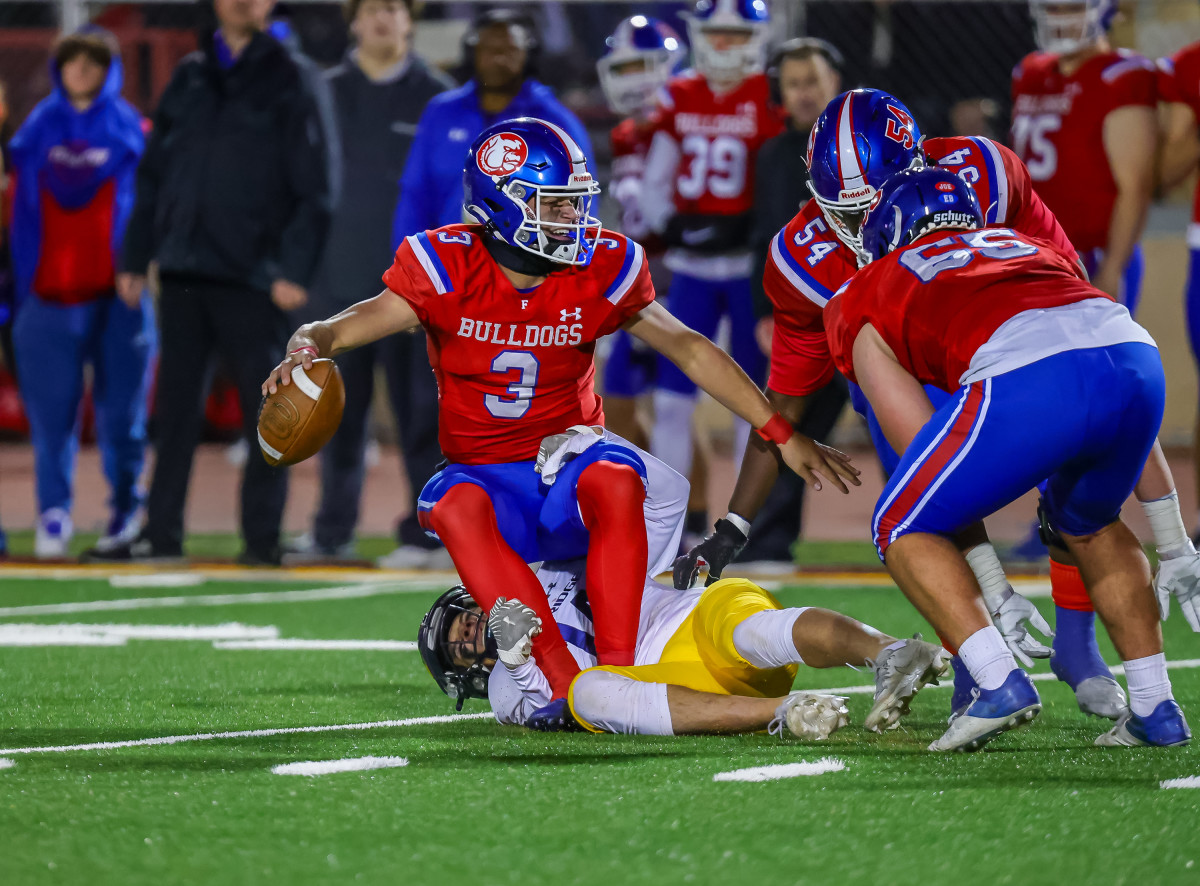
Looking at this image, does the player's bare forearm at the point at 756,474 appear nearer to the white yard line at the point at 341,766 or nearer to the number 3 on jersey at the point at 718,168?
the white yard line at the point at 341,766

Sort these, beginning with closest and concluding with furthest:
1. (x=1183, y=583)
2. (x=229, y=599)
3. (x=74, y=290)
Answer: (x=1183, y=583), (x=229, y=599), (x=74, y=290)

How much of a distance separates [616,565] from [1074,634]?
48.5 inches

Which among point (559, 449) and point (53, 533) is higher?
point (559, 449)

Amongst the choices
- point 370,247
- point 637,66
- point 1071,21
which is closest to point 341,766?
point 370,247

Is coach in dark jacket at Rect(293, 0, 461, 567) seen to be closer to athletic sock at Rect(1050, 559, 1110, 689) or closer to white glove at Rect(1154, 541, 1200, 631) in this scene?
athletic sock at Rect(1050, 559, 1110, 689)

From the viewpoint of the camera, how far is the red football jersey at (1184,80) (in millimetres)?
7570

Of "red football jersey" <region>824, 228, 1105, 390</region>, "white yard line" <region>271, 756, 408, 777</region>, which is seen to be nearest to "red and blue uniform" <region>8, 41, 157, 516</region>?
"white yard line" <region>271, 756, 408, 777</region>

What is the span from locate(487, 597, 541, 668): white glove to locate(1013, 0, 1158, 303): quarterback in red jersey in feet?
13.5

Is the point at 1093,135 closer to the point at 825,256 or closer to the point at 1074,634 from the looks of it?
the point at 825,256

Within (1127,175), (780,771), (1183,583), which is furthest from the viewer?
(1127,175)

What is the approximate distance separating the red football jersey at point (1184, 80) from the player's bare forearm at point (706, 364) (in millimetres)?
3809

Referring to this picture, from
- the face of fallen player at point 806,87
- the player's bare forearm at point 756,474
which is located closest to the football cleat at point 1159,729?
the player's bare forearm at point 756,474

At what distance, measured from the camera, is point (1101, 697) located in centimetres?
436

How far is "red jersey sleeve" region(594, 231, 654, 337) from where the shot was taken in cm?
458
